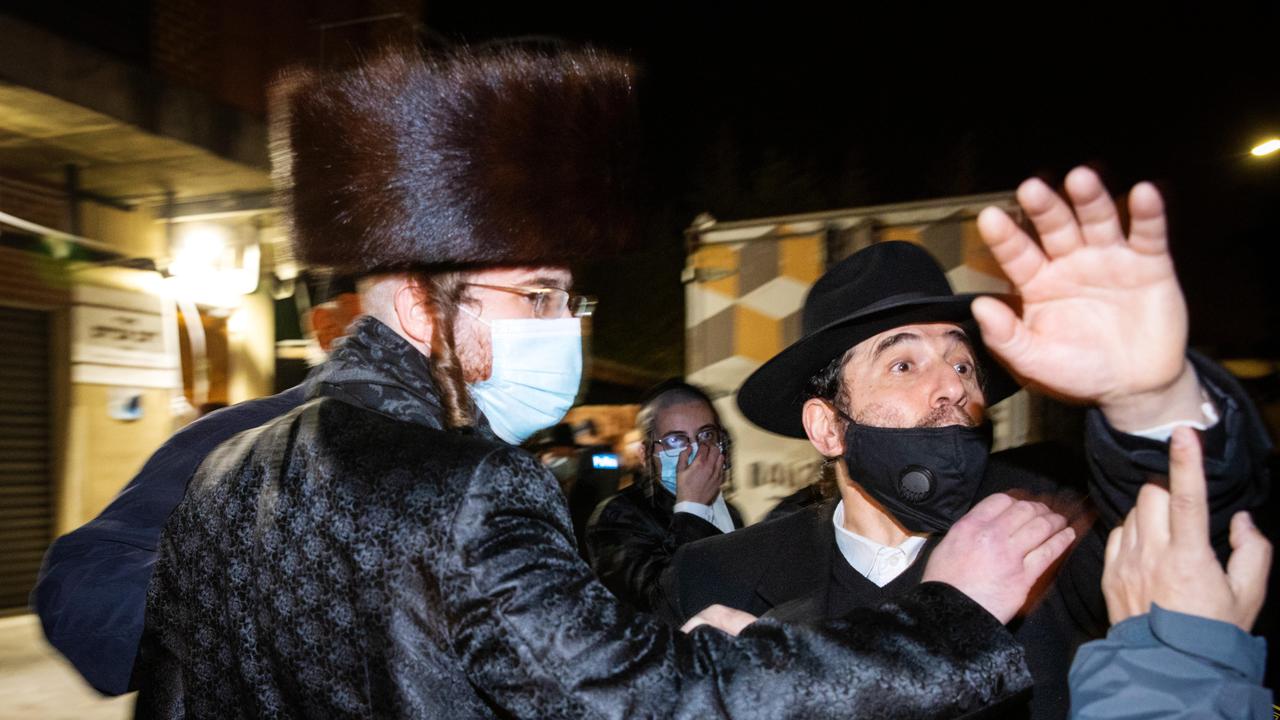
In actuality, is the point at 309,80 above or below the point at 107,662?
above

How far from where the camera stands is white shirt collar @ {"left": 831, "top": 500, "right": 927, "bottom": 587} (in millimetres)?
2686

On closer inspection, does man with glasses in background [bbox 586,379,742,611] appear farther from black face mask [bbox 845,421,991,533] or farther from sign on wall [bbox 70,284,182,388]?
sign on wall [bbox 70,284,182,388]

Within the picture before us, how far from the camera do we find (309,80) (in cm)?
A: 194

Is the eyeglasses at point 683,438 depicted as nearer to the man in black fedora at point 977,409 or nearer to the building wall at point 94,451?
the man in black fedora at point 977,409

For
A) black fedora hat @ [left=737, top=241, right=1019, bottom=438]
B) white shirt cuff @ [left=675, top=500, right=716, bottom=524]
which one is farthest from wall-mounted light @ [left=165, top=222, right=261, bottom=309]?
black fedora hat @ [left=737, top=241, right=1019, bottom=438]

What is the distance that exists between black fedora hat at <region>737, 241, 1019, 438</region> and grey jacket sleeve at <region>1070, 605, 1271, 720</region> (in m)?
1.21

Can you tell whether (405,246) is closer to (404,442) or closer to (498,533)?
(404,442)

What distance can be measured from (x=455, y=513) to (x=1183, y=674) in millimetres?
1053

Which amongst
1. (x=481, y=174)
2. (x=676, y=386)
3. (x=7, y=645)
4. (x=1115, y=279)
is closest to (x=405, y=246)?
(x=481, y=174)

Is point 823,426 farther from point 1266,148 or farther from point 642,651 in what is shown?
point 1266,148

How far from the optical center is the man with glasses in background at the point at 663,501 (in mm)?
4445

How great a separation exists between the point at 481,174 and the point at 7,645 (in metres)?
8.62

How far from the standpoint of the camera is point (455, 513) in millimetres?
1419

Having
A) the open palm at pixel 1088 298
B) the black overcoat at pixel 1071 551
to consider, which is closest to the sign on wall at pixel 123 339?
the black overcoat at pixel 1071 551
